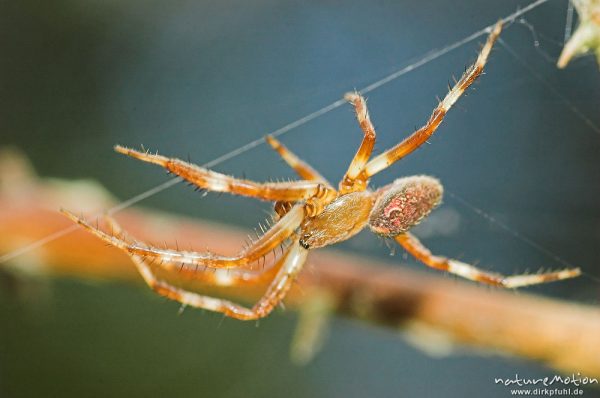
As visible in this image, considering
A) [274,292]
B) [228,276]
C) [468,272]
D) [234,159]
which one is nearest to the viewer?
[274,292]

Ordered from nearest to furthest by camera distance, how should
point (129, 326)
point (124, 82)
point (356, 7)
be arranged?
point (356, 7)
point (129, 326)
point (124, 82)

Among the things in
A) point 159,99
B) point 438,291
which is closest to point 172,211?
point 159,99

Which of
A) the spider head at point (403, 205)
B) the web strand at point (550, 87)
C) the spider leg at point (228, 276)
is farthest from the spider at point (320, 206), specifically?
the web strand at point (550, 87)

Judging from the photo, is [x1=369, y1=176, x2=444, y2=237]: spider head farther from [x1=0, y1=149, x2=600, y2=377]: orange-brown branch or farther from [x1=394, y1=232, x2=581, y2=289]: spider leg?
[x1=0, y1=149, x2=600, y2=377]: orange-brown branch

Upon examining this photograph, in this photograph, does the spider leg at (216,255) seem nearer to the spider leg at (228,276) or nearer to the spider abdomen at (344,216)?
the spider abdomen at (344,216)

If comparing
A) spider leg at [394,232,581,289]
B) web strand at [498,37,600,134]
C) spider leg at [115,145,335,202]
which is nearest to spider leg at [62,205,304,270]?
spider leg at [115,145,335,202]

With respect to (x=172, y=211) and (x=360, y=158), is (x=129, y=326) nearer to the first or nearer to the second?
(x=172, y=211)

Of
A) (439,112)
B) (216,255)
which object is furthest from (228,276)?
(439,112)

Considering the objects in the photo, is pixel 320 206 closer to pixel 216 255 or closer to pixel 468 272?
pixel 216 255
